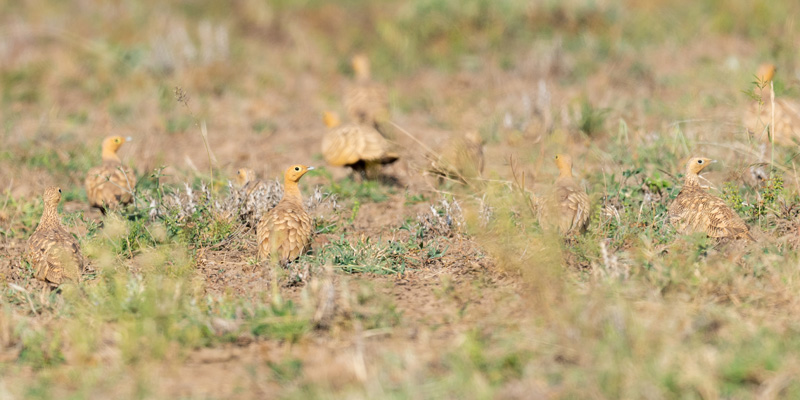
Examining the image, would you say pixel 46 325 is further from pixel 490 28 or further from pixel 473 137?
pixel 490 28

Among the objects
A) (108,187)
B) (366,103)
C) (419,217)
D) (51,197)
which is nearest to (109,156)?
(108,187)

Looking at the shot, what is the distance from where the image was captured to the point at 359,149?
281 inches

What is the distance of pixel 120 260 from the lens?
557 centimetres

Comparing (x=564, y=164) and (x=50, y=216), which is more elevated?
(x=50, y=216)

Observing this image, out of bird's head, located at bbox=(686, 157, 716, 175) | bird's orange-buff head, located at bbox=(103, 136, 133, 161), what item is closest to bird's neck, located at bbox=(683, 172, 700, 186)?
bird's head, located at bbox=(686, 157, 716, 175)

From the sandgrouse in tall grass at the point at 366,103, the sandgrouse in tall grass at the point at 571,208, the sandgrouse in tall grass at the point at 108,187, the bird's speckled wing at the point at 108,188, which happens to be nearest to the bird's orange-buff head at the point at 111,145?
the sandgrouse in tall grass at the point at 108,187

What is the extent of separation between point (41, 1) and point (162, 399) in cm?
1145

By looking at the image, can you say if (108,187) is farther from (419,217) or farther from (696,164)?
(696,164)

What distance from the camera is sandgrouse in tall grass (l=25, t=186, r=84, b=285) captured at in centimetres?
521

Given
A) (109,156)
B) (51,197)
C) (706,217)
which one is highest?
(51,197)

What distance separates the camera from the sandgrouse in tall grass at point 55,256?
5215mm

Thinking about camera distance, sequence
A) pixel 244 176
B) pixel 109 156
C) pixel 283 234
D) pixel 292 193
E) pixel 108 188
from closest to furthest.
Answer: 1. pixel 283 234
2. pixel 292 193
3. pixel 108 188
4. pixel 244 176
5. pixel 109 156

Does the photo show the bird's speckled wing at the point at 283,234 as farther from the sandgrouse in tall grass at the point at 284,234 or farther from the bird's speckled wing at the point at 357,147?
the bird's speckled wing at the point at 357,147

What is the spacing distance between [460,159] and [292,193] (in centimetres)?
144
